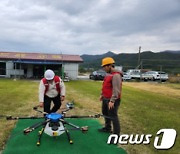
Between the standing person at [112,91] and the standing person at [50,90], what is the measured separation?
3.79 ft

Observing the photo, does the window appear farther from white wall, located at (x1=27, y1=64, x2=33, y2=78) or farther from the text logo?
the text logo

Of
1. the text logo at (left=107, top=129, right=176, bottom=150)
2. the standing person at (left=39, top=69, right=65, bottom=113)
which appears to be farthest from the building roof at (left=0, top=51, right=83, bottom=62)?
the text logo at (left=107, top=129, right=176, bottom=150)

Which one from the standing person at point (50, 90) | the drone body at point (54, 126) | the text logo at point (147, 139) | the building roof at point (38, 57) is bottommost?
the text logo at point (147, 139)

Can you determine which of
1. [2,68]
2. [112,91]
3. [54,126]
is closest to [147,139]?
[112,91]

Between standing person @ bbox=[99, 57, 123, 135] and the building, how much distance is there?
2503cm

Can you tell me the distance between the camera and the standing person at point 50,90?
6178mm

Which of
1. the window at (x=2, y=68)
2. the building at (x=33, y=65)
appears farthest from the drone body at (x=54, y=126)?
the window at (x=2, y=68)

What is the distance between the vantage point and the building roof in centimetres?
3259

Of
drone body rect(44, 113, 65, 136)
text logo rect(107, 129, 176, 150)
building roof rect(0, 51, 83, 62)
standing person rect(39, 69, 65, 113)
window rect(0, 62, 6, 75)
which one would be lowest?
text logo rect(107, 129, 176, 150)

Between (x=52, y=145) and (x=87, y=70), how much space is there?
171ft

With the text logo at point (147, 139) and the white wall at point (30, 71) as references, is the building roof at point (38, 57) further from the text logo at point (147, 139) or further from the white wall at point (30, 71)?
the text logo at point (147, 139)

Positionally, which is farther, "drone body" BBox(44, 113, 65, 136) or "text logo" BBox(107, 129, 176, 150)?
"text logo" BBox(107, 129, 176, 150)

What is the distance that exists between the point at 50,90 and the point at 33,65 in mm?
28264

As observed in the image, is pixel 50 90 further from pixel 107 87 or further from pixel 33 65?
pixel 33 65
